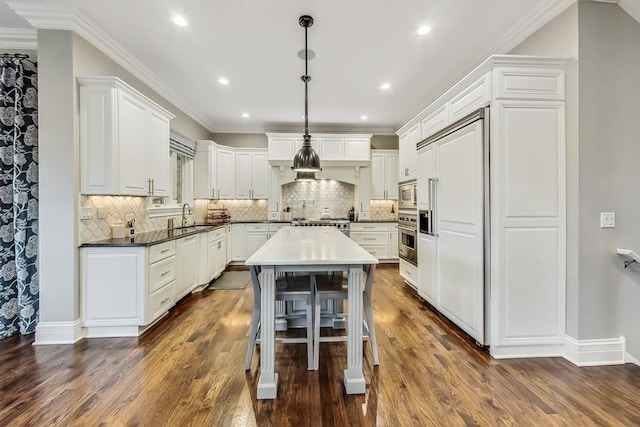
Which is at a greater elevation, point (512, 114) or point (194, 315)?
point (512, 114)

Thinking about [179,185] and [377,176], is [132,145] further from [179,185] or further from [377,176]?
[377,176]

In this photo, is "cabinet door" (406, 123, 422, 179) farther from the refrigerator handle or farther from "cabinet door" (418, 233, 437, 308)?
"cabinet door" (418, 233, 437, 308)

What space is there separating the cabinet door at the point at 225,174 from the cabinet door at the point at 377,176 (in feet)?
9.60

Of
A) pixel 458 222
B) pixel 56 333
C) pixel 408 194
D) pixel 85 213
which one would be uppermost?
pixel 408 194

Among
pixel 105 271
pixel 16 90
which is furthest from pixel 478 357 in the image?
pixel 16 90

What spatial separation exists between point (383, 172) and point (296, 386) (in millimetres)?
5036

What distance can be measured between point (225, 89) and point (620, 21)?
14.0 ft

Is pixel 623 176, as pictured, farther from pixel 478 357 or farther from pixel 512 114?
pixel 478 357

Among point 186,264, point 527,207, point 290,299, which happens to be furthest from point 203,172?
point 527,207

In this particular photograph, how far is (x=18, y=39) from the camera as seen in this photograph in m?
2.87

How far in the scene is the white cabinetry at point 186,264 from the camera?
3684 mm

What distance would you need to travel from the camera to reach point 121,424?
1.68 m

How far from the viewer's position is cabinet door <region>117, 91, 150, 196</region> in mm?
2932

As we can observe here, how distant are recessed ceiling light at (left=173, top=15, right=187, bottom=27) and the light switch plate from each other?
12.7ft
